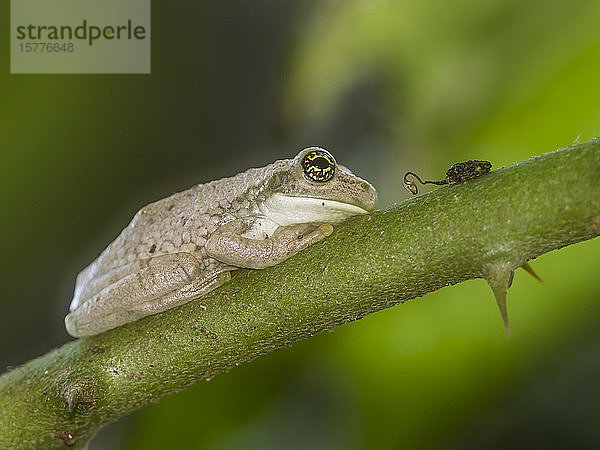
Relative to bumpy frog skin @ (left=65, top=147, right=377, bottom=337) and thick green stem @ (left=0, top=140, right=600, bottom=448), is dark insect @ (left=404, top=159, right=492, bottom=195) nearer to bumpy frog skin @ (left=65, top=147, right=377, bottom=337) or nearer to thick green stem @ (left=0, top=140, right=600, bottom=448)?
thick green stem @ (left=0, top=140, right=600, bottom=448)

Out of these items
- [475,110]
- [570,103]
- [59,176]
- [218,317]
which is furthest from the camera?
[59,176]

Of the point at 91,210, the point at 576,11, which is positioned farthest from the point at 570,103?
the point at 91,210

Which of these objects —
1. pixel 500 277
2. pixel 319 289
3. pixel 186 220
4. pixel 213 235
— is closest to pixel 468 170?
pixel 500 277

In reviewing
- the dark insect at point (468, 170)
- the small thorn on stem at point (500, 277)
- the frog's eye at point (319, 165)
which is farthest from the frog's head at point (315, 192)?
the small thorn on stem at point (500, 277)

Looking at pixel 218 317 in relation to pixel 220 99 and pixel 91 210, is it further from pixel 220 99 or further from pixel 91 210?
pixel 220 99

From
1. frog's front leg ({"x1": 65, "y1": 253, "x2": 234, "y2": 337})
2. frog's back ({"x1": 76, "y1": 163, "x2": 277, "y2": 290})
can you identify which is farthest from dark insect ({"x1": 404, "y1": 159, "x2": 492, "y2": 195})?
frog's back ({"x1": 76, "y1": 163, "x2": 277, "y2": 290})

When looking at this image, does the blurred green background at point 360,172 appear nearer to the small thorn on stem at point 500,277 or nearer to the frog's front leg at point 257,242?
the frog's front leg at point 257,242
